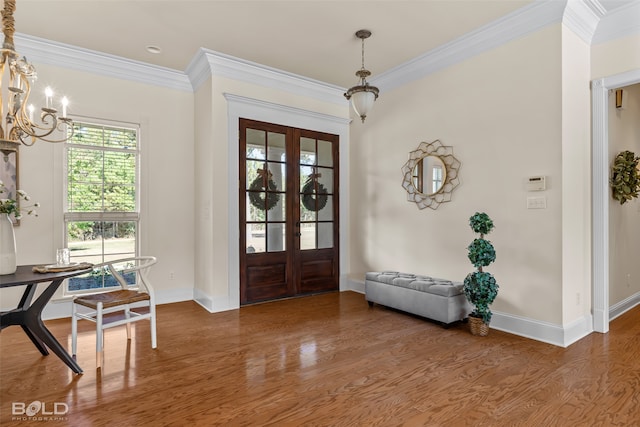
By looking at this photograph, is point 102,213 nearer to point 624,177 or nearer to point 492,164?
point 492,164

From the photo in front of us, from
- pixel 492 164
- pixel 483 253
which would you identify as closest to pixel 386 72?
pixel 492 164

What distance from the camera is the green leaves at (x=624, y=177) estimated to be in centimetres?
380

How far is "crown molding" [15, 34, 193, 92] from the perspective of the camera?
389 cm

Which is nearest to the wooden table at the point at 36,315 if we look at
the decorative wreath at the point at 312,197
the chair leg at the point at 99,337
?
the chair leg at the point at 99,337

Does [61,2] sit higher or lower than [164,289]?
higher

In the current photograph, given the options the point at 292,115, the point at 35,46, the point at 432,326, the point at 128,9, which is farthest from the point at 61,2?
the point at 432,326

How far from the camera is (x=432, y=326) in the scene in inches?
146

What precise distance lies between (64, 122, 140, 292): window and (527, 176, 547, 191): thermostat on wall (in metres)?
4.42

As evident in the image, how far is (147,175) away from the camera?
4.59 metres

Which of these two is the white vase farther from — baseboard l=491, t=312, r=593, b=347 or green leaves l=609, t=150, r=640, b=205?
green leaves l=609, t=150, r=640, b=205

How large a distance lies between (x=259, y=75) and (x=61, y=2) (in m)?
2.09

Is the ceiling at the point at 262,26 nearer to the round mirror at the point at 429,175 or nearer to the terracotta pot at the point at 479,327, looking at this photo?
the round mirror at the point at 429,175

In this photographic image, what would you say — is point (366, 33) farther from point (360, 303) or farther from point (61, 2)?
point (360, 303)
